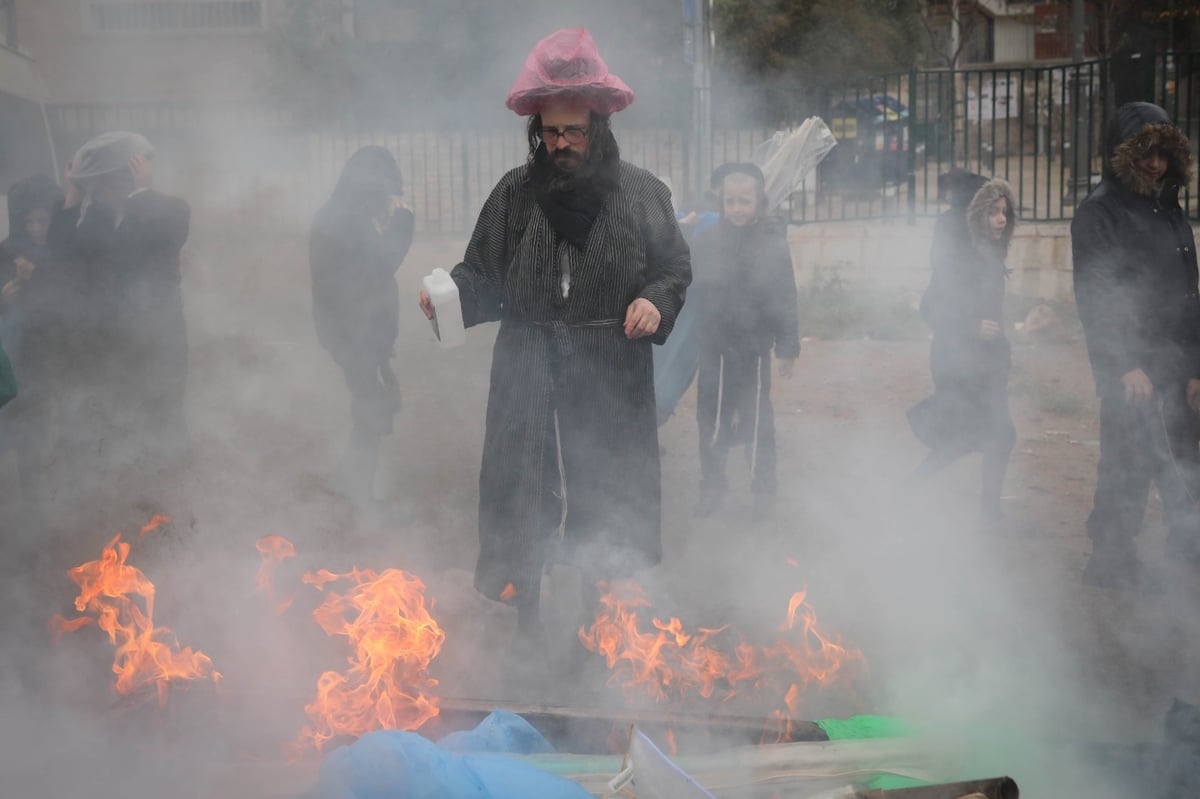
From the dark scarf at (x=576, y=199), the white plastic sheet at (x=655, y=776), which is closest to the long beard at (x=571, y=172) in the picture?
the dark scarf at (x=576, y=199)

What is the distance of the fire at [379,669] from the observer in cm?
263

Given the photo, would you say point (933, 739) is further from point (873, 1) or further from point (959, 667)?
point (873, 1)

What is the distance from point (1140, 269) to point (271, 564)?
10.2 feet

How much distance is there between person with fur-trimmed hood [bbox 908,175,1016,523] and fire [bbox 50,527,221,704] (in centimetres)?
315

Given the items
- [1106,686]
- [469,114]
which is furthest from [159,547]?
[469,114]

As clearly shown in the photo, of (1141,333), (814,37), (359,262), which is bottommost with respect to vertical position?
(1141,333)

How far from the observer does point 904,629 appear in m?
3.65

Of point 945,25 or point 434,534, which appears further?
point 945,25

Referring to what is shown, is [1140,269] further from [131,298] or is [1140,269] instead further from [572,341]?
[131,298]

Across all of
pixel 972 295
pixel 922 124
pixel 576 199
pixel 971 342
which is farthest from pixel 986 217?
pixel 922 124

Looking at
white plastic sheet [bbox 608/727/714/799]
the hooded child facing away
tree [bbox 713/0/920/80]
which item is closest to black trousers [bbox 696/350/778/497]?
the hooded child facing away

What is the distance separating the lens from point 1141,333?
4020 mm

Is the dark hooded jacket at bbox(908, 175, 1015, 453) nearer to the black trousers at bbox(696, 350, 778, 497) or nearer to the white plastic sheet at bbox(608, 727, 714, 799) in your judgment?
the black trousers at bbox(696, 350, 778, 497)

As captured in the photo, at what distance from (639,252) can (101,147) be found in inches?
92.0
